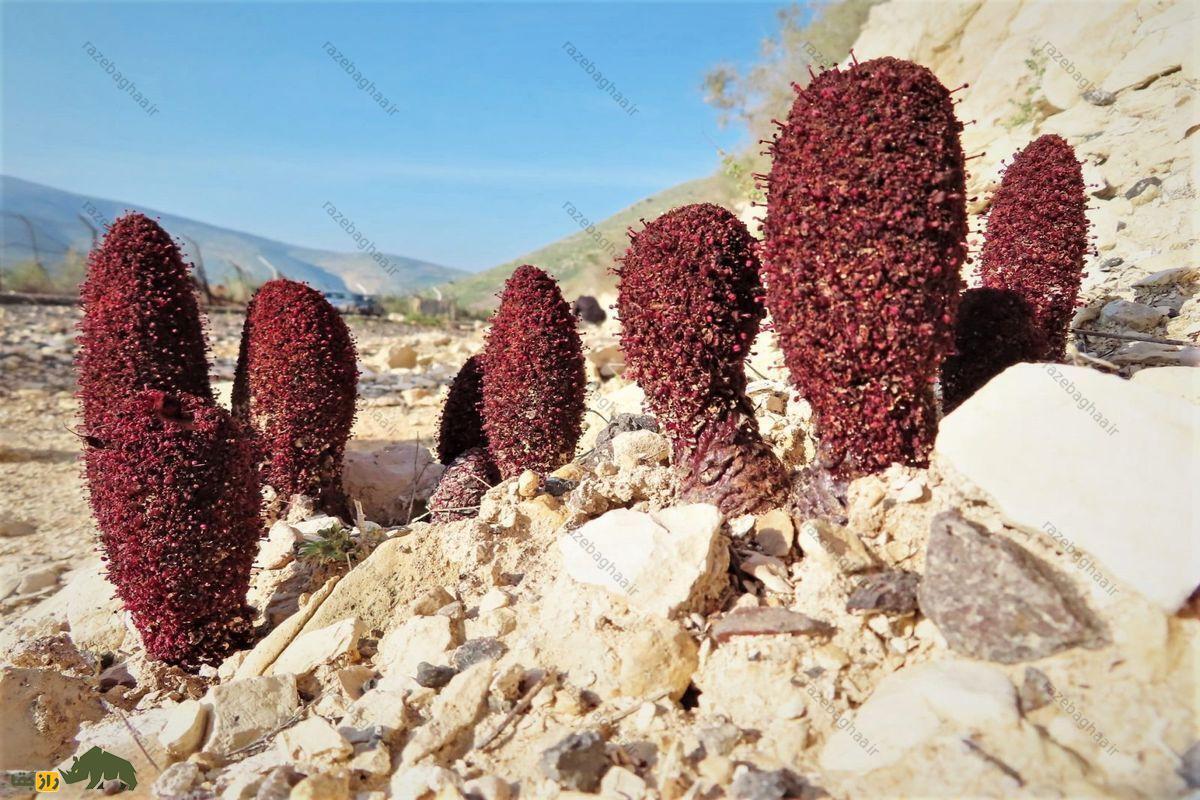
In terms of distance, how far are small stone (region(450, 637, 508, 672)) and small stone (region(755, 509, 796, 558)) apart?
1.25 m

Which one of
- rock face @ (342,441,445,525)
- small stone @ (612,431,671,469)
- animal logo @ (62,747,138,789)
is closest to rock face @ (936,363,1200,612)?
small stone @ (612,431,671,469)

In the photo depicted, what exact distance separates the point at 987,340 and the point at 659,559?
6.46ft

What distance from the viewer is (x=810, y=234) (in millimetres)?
3307

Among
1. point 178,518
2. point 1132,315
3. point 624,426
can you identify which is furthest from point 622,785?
point 1132,315

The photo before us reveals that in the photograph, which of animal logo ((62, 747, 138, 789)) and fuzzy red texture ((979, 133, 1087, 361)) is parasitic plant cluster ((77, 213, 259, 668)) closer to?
animal logo ((62, 747, 138, 789))

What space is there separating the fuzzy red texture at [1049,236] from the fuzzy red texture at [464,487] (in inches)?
134

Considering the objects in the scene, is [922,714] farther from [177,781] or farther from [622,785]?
[177,781]

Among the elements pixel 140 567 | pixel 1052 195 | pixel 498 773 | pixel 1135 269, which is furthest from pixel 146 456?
pixel 1135 269

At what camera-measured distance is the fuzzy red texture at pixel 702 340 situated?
3793 mm

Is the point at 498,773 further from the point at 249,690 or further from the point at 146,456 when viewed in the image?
the point at 146,456

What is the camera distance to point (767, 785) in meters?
2.49

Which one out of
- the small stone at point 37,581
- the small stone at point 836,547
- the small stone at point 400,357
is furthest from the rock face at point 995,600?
the small stone at point 400,357

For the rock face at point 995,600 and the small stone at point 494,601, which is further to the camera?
the small stone at point 494,601

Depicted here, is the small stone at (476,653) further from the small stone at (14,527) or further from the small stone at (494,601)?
the small stone at (14,527)
